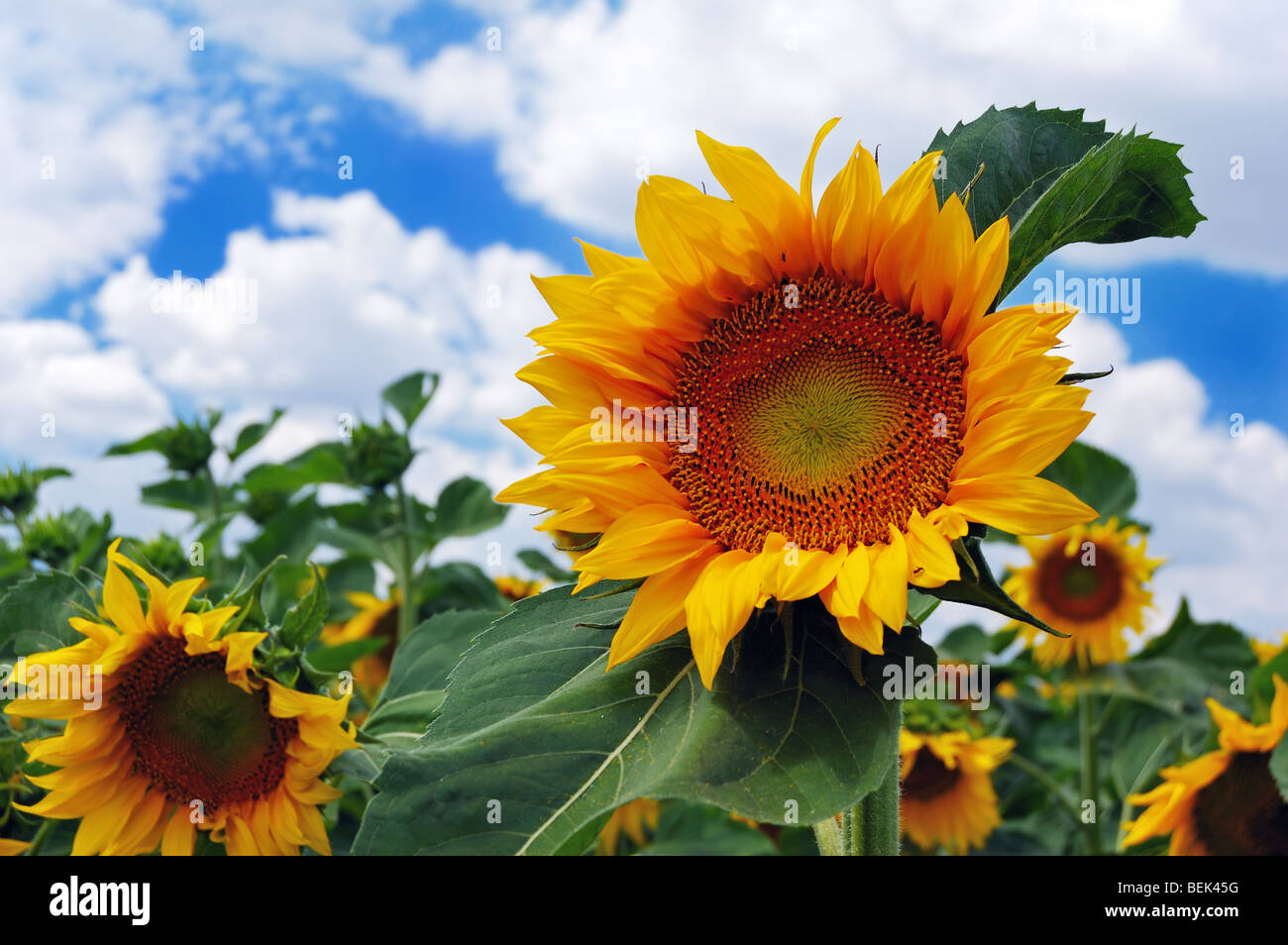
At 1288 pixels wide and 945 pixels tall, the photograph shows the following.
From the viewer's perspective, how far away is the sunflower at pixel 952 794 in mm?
4117

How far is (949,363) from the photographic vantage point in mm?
1695

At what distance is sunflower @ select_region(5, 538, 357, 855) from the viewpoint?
7.54ft

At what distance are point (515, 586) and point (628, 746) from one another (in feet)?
11.3

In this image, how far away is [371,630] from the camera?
4.67 metres

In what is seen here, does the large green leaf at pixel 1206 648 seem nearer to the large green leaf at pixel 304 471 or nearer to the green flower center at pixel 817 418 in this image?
the green flower center at pixel 817 418

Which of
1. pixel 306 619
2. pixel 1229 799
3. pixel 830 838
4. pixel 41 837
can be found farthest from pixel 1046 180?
pixel 41 837

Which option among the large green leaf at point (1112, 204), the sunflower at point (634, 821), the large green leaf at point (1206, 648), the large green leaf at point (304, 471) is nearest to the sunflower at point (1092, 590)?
the large green leaf at point (1206, 648)

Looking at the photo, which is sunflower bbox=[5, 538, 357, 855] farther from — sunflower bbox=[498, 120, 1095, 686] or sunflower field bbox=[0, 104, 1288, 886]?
sunflower bbox=[498, 120, 1095, 686]

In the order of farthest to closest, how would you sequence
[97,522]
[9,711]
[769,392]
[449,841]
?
[97,522], [9,711], [769,392], [449,841]

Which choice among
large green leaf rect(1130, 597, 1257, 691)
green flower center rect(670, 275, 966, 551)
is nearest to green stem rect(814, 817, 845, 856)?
green flower center rect(670, 275, 966, 551)

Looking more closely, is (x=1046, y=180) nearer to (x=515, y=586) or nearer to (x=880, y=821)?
(x=880, y=821)
